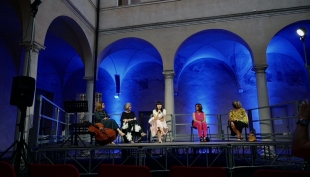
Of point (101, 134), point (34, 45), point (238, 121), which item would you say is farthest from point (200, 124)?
point (34, 45)

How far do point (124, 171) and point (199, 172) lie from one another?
0.63 m

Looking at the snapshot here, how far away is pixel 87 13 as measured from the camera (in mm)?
9750

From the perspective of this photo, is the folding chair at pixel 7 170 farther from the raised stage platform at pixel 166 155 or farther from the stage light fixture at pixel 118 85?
the stage light fixture at pixel 118 85

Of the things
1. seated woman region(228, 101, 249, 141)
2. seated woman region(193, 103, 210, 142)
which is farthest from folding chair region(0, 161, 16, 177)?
seated woman region(228, 101, 249, 141)

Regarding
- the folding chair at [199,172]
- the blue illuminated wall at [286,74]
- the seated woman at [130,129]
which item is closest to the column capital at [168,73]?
the seated woman at [130,129]

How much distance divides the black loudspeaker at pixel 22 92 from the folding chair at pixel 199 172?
3490 millimetres

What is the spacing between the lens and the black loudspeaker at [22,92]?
4.28 meters

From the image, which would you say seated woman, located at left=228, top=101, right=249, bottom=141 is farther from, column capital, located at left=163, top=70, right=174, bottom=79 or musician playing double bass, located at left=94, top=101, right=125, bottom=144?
musician playing double bass, located at left=94, top=101, right=125, bottom=144

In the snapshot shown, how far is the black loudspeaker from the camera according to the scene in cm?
428

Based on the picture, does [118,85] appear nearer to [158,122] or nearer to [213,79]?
[213,79]

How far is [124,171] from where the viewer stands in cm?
194

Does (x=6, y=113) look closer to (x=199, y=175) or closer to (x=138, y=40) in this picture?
Result: (x=138, y=40)

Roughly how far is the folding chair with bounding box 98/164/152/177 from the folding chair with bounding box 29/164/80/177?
0.22m

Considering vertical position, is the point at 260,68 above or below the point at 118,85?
below
